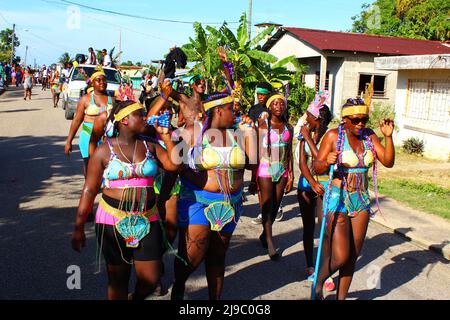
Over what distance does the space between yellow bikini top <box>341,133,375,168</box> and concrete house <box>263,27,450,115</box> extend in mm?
18035

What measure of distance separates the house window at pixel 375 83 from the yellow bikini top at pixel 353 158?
1977 centimetres

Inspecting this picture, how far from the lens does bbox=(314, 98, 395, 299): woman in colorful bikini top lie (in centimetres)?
433

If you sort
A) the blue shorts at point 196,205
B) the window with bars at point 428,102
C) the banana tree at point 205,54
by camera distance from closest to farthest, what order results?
the blue shorts at point 196,205 < the window with bars at point 428,102 < the banana tree at point 205,54

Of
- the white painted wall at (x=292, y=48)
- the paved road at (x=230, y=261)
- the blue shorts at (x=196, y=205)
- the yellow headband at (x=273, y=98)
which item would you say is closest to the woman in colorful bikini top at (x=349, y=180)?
the paved road at (x=230, y=261)

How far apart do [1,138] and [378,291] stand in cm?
1211

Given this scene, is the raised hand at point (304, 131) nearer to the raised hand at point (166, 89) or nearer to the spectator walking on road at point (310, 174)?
the spectator walking on road at point (310, 174)

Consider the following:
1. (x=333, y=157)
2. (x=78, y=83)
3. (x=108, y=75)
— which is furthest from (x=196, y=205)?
(x=78, y=83)

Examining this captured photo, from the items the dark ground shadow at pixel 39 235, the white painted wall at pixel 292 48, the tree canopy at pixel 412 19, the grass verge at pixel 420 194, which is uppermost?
the tree canopy at pixel 412 19

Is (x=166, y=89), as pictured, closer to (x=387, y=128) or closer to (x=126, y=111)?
(x=126, y=111)

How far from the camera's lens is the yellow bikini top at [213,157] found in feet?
13.4

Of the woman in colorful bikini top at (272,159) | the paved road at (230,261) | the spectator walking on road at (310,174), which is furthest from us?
the woman in colorful bikini top at (272,159)

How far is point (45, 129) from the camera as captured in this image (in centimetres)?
1661

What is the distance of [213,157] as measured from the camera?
4.09m
